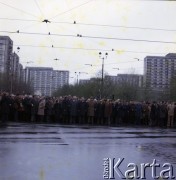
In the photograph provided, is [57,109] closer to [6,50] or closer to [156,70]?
[6,50]

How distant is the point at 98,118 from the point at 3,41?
4273 cm

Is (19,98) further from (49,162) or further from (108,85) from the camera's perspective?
(108,85)

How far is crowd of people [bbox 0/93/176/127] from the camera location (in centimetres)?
2645

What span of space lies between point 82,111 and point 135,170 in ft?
54.6

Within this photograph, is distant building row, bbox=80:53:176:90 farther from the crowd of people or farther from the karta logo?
the karta logo

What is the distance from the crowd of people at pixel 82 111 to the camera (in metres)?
26.5

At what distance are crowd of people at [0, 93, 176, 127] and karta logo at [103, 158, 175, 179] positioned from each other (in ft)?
48.0

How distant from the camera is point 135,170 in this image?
10.6 meters

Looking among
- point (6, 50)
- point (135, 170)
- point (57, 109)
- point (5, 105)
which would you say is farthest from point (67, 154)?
point (6, 50)

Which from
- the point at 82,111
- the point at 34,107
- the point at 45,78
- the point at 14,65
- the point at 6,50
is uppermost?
the point at 6,50

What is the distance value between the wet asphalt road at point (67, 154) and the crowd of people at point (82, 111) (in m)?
7.51

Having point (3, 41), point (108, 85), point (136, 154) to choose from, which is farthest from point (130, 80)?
point (136, 154)

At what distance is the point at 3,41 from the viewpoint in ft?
220

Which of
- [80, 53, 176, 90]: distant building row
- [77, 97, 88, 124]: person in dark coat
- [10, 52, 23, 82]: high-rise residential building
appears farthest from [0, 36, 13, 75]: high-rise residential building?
[77, 97, 88, 124]: person in dark coat
